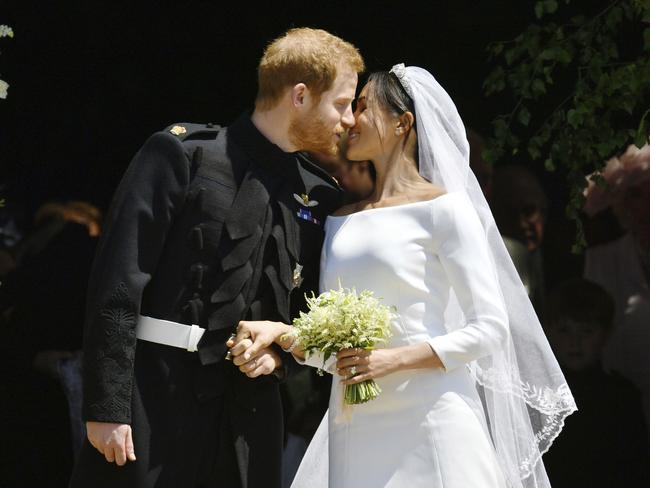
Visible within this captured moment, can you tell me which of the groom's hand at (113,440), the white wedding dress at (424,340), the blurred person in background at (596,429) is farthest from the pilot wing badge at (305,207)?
the blurred person in background at (596,429)

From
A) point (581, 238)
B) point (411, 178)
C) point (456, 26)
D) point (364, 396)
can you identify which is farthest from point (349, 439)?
point (456, 26)

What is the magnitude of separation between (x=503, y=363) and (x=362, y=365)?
0.59 metres

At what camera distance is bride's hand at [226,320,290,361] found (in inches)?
138

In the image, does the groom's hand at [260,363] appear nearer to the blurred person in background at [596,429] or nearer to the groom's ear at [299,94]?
the groom's ear at [299,94]

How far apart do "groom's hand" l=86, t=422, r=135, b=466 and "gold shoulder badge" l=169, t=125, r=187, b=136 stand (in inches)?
36.9

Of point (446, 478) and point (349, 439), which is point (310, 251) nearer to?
point (349, 439)

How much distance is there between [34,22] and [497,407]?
3922 millimetres

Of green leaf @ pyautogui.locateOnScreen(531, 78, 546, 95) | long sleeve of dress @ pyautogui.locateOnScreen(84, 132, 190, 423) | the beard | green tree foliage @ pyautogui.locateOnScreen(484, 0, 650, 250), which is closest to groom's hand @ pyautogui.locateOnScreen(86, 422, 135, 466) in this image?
long sleeve of dress @ pyautogui.locateOnScreen(84, 132, 190, 423)

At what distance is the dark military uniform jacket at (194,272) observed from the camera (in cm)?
342

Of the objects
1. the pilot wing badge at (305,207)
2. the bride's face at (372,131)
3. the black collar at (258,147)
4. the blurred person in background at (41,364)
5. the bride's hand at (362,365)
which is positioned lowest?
the blurred person in background at (41,364)

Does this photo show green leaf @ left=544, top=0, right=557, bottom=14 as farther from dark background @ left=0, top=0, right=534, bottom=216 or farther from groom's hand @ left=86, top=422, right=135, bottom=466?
groom's hand @ left=86, top=422, right=135, bottom=466

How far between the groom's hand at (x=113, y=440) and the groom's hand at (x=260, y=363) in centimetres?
39

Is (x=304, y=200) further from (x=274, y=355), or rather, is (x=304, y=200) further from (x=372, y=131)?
(x=274, y=355)

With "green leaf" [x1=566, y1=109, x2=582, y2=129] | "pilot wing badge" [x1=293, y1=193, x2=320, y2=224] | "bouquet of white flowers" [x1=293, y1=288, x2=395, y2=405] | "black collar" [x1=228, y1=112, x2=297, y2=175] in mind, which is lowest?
"bouquet of white flowers" [x1=293, y1=288, x2=395, y2=405]
